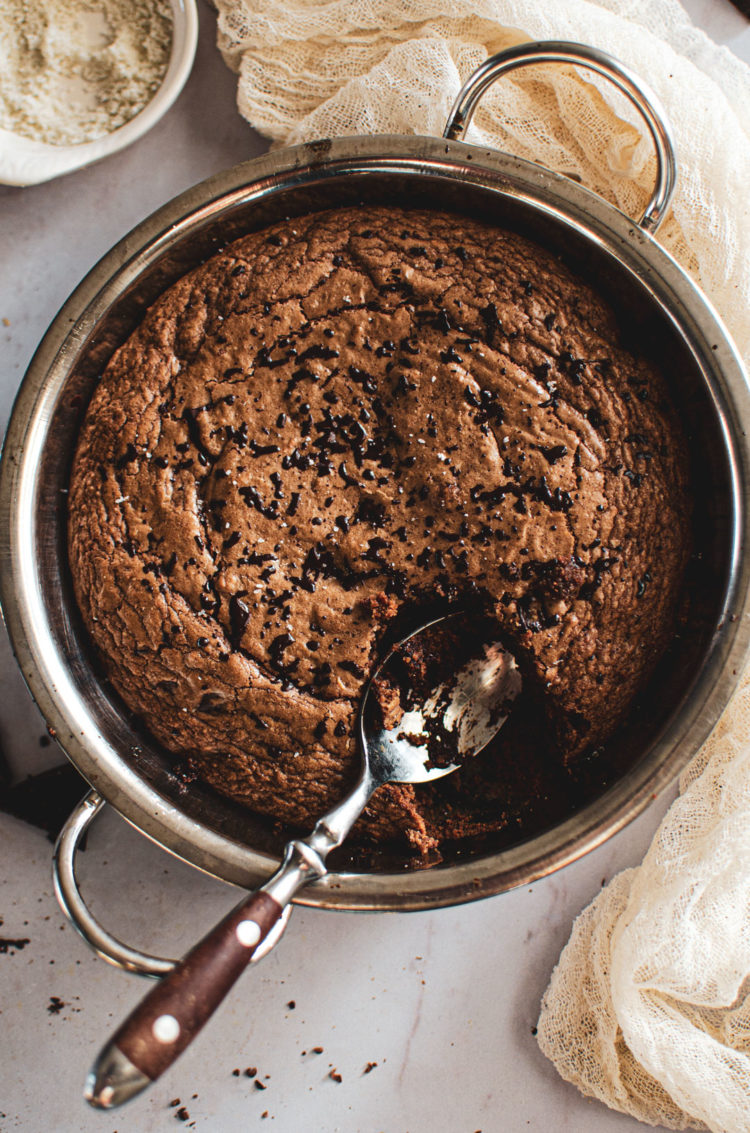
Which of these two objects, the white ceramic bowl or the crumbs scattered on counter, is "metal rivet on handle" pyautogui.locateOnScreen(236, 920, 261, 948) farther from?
the white ceramic bowl

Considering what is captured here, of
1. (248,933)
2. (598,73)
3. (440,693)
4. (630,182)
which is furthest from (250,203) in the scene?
(248,933)

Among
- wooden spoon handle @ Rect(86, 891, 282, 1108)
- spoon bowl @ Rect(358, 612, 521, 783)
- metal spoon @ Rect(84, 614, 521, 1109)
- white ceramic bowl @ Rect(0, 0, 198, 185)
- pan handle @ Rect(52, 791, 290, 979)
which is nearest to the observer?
wooden spoon handle @ Rect(86, 891, 282, 1108)

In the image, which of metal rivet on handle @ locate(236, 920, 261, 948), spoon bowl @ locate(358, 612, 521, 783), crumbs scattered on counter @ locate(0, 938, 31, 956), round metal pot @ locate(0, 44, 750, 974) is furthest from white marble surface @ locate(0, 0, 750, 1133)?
metal rivet on handle @ locate(236, 920, 261, 948)

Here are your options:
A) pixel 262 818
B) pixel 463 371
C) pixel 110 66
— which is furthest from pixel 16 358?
pixel 262 818

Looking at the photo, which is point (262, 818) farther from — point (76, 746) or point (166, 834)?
point (76, 746)

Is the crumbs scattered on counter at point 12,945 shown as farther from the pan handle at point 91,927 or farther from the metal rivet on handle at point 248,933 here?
the metal rivet on handle at point 248,933

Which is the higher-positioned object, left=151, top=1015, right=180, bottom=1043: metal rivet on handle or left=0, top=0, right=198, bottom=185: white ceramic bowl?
left=0, top=0, right=198, bottom=185: white ceramic bowl

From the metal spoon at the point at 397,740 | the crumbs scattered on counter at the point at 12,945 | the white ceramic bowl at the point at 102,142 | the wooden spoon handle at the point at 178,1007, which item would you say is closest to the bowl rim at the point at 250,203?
the metal spoon at the point at 397,740

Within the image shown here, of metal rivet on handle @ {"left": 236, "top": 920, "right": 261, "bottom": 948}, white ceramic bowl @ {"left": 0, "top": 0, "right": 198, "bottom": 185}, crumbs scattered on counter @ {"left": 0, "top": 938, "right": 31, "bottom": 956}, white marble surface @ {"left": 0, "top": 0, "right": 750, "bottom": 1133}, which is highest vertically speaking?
white ceramic bowl @ {"left": 0, "top": 0, "right": 198, "bottom": 185}
